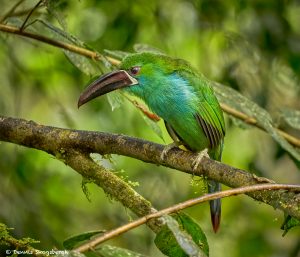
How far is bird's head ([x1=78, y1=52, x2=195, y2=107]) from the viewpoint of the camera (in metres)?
3.22

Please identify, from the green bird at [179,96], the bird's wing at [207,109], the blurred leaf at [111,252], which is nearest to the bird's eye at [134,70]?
the green bird at [179,96]

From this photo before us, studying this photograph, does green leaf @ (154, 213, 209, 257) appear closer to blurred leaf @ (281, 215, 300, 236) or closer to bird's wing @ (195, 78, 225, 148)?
blurred leaf @ (281, 215, 300, 236)

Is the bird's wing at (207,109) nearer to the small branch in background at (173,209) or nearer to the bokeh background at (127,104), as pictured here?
the bokeh background at (127,104)

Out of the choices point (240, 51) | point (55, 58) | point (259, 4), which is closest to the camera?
point (240, 51)

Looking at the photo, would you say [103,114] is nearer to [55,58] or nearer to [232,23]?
[55,58]

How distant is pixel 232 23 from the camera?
5.20 metres

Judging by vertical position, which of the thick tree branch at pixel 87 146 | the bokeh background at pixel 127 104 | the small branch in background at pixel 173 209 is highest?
the small branch in background at pixel 173 209

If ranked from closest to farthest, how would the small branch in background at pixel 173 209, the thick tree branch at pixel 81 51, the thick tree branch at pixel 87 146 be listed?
the small branch in background at pixel 173 209 < the thick tree branch at pixel 87 146 < the thick tree branch at pixel 81 51

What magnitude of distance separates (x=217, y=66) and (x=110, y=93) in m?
1.93

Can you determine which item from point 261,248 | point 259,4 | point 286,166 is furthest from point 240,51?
point 286,166

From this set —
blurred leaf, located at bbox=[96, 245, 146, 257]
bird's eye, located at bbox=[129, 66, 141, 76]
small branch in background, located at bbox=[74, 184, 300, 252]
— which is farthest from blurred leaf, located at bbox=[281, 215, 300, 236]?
bird's eye, located at bbox=[129, 66, 141, 76]

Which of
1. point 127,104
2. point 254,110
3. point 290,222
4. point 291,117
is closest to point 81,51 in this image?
point 254,110

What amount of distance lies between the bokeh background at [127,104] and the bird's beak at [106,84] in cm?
72

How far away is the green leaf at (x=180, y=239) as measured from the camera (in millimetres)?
1798
